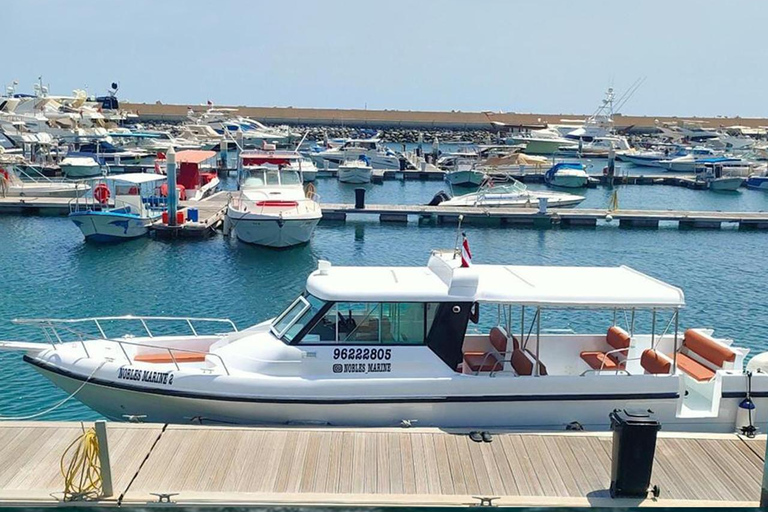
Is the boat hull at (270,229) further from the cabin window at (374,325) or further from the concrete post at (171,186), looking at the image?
the cabin window at (374,325)

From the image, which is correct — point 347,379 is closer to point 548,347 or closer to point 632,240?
point 548,347

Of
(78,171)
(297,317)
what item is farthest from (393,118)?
(297,317)

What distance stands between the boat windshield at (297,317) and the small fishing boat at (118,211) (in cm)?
2091

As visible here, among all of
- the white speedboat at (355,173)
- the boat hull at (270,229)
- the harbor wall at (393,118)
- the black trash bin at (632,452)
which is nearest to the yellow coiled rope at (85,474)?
the black trash bin at (632,452)

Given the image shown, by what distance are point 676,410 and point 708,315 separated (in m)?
12.1

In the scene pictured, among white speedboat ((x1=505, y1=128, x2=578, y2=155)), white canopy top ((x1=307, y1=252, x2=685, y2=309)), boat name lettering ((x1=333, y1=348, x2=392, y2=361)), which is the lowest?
boat name lettering ((x1=333, y1=348, x2=392, y2=361))

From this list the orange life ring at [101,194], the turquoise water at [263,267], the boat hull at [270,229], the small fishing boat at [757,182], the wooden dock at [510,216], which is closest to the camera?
the turquoise water at [263,267]

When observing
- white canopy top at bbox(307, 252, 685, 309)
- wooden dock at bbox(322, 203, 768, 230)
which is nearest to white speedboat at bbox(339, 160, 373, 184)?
wooden dock at bbox(322, 203, 768, 230)

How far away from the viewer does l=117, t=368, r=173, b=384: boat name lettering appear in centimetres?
1041

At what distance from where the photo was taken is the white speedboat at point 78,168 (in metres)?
52.9

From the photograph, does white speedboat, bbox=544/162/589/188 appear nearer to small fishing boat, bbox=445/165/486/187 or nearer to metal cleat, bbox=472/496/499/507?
small fishing boat, bbox=445/165/486/187

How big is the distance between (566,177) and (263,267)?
3530cm

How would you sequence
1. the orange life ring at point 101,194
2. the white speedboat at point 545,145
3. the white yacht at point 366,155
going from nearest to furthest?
1. the orange life ring at point 101,194
2. the white yacht at point 366,155
3. the white speedboat at point 545,145

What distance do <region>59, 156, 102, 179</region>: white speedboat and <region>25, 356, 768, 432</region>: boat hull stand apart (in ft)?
153
